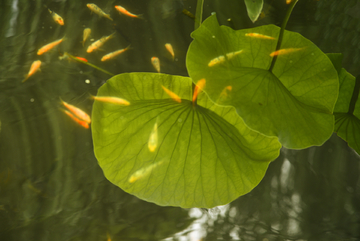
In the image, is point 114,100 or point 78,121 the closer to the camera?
point 114,100

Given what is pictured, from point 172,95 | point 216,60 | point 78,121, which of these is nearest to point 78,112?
point 78,121

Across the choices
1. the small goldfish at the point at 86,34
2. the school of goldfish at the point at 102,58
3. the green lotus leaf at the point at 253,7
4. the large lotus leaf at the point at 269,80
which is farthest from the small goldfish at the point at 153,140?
the small goldfish at the point at 86,34

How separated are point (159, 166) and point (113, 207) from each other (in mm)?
343

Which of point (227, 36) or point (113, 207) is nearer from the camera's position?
point (227, 36)

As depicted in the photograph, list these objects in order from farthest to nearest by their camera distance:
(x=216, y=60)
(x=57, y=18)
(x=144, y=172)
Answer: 1. (x=57, y=18)
2. (x=144, y=172)
3. (x=216, y=60)

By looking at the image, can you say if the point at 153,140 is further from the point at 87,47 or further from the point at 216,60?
the point at 87,47

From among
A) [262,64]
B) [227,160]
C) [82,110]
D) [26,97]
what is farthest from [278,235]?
[26,97]

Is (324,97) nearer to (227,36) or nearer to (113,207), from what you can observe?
(227,36)

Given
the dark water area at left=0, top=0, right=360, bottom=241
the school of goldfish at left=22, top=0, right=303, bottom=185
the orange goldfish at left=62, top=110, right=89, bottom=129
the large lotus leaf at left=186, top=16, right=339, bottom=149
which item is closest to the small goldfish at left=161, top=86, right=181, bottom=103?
the school of goldfish at left=22, top=0, right=303, bottom=185

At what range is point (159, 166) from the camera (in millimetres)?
492

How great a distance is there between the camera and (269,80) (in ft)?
1.32

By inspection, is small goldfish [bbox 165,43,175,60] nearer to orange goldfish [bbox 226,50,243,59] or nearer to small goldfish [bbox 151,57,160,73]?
small goldfish [bbox 151,57,160,73]

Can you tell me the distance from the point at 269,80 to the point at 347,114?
29cm

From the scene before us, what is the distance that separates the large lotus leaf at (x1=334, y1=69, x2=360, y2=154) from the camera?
552mm
